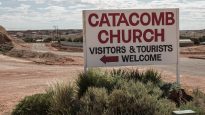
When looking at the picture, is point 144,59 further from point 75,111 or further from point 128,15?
point 75,111

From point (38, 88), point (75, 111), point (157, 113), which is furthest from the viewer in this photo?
point (38, 88)

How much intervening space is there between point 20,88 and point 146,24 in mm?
7712

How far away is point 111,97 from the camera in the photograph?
30.8ft

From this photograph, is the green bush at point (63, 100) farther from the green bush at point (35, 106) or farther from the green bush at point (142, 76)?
the green bush at point (142, 76)

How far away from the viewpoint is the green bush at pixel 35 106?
10.7 metres

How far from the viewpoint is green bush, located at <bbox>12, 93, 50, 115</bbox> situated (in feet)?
35.1

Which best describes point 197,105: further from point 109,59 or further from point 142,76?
point 109,59

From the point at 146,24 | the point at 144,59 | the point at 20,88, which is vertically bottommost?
the point at 20,88

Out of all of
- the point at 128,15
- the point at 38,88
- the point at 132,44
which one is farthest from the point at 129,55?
the point at 38,88

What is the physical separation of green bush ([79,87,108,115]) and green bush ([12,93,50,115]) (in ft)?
4.49

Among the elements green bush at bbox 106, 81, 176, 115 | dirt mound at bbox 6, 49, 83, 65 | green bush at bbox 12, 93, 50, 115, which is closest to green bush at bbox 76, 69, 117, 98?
green bush at bbox 12, 93, 50, 115

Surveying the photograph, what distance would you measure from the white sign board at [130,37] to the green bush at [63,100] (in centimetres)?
248

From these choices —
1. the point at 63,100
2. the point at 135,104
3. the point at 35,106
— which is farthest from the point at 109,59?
the point at 135,104

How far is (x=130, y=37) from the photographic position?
13.1 m
